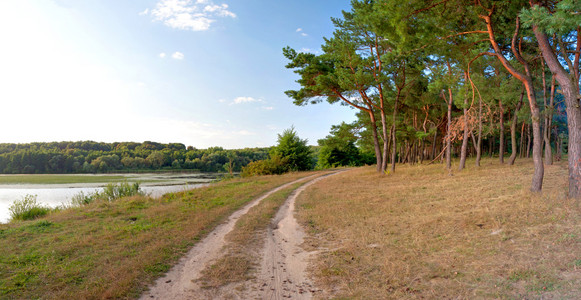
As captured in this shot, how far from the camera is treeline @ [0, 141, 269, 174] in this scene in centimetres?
3806

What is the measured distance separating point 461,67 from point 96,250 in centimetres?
1770

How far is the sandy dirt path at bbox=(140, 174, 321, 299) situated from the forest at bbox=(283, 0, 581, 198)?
8351 mm

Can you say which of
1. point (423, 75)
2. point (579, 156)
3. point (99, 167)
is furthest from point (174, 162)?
point (579, 156)

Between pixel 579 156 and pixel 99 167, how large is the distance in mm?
52059

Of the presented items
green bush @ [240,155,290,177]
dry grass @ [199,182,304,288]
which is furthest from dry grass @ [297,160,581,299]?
green bush @ [240,155,290,177]

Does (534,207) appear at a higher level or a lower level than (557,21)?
lower

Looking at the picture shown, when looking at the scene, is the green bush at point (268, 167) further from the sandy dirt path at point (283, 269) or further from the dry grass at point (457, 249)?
the sandy dirt path at point (283, 269)

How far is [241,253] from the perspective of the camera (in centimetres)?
→ 574

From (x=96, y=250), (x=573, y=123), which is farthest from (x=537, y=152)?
(x=96, y=250)

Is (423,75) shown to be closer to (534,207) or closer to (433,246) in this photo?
(534,207)

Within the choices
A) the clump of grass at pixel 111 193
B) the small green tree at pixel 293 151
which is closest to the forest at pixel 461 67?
the small green tree at pixel 293 151

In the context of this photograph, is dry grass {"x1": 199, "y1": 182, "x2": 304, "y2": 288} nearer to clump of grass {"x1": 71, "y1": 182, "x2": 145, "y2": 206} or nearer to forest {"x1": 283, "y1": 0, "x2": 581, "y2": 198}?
forest {"x1": 283, "y1": 0, "x2": 581, "y2": 198}

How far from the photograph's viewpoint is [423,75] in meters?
21.0

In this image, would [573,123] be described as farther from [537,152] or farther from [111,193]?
[111,193]
